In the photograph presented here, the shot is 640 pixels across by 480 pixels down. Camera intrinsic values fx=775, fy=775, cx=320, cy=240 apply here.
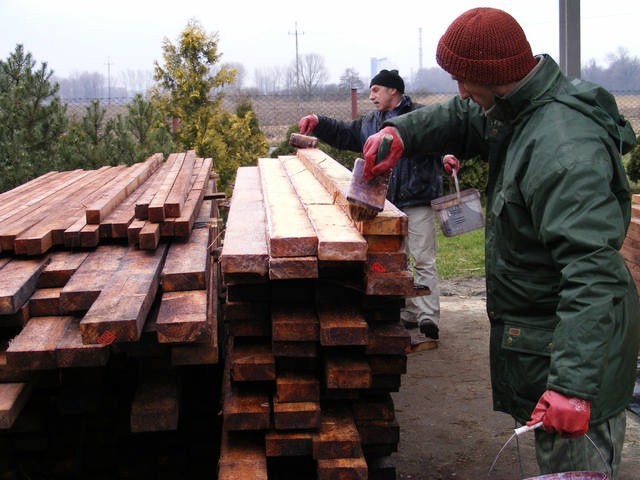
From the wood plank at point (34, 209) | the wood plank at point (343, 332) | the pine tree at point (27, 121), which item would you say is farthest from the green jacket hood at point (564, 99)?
the pine tree at point (27, 121)

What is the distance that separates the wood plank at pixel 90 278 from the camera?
308 cm

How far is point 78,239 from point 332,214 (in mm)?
1200

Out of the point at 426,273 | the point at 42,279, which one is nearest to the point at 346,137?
the point at 426,273

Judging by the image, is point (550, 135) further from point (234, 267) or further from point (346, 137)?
point (346, 137)

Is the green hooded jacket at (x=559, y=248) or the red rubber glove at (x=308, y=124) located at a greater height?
the red rubber glove at (x=308, y=124)

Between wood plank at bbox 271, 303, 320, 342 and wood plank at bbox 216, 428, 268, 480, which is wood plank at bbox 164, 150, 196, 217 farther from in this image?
wood plank at bbox 216, 428, 268, 480

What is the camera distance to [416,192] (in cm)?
607

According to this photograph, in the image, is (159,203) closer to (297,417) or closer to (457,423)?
(297,417)

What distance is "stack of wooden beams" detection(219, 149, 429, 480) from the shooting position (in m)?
2.97

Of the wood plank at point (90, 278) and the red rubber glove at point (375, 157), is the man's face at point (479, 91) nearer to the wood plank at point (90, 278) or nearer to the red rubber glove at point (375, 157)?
the red rubber glove at point (375, 157)

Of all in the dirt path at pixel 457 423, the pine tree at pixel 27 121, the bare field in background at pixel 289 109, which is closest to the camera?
the dirt path at pixel 457 423

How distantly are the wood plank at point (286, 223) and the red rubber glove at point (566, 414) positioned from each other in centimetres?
105

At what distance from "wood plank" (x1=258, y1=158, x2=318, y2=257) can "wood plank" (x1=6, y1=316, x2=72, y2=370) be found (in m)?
0.91

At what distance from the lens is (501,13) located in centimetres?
265
